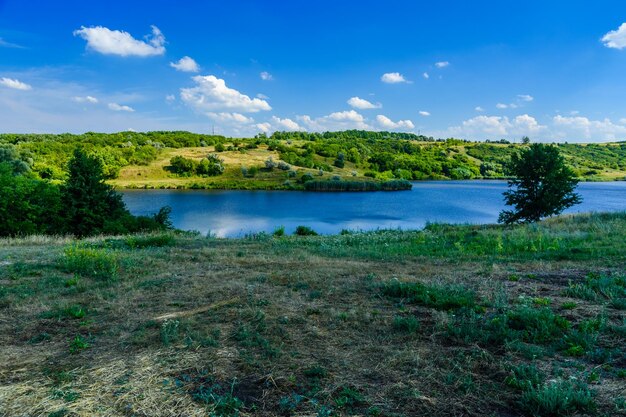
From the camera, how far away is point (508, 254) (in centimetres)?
1199

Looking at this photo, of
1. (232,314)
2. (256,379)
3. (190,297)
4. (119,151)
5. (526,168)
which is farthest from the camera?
(119,151)

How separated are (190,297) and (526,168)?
115 ft

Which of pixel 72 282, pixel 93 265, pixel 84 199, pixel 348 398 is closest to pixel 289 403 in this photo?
pixel 348 398

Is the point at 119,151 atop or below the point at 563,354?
atop

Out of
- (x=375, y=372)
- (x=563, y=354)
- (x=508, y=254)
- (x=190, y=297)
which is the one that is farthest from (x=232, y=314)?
(x=508, y=254)

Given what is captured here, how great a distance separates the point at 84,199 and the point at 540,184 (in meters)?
39.0

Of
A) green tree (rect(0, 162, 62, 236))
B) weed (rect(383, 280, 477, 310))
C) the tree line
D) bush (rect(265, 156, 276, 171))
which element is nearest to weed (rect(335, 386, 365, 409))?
weed (rect(383, 280, 477, 310))

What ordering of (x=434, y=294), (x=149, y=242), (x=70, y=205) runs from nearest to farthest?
(x=434, y=294)
(x=149, y=242)
(x=70, y=205)

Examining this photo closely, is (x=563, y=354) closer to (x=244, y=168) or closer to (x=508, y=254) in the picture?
(x=508, y=254)

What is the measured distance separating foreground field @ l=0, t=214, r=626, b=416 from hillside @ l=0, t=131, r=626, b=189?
8041 centimetres

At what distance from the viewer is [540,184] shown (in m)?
35.0

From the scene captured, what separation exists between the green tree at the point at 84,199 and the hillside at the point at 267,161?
56958mm

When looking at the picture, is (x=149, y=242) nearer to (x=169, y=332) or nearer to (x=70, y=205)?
(x=169, y=332)

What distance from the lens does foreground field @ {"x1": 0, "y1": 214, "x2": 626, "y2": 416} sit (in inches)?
152
